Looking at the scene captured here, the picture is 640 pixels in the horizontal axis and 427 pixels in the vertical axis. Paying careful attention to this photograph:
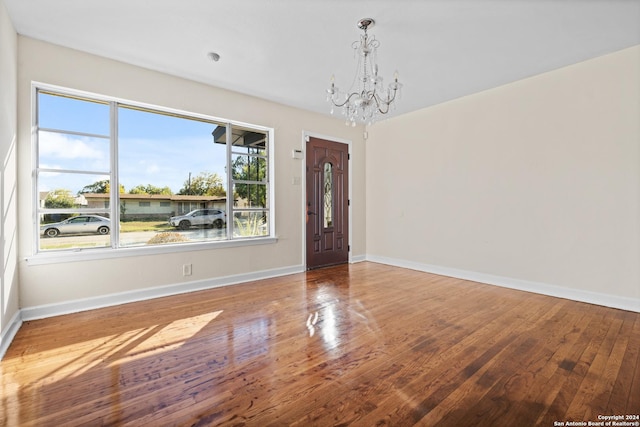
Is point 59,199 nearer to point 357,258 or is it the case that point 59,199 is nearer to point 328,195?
point 328,195

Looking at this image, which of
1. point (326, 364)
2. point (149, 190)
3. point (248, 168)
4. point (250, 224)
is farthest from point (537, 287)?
point (149, 190)

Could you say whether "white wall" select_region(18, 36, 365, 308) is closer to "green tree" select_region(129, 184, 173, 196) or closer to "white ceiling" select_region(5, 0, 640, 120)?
"white ceiling" select_region(5, 0, 640, 120)

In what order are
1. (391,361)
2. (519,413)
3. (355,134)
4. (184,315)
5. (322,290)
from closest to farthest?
(519,413) → (391,361) → (184,315) → (322,290) → (355,134)

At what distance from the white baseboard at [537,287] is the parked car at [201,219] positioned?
3.25 meters

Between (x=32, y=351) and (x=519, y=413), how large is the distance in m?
3.37

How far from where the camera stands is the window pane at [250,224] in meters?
4.43

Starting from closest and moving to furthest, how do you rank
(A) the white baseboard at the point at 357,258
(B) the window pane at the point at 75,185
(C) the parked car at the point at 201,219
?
1. (B) the window pane at the point at 75,185
2. (C) the parked car at the point at 201,219
3. (A) the white baseboard at the point at 357,258

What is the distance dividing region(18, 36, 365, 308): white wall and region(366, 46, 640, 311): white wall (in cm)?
191

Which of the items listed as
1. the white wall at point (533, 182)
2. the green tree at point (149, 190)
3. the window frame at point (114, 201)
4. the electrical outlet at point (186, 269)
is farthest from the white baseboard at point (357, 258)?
the green tree at point (149, 190)

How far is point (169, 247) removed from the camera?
A: 3.73 metres

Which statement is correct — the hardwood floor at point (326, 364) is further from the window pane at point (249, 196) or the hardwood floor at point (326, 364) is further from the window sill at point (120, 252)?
the window pane at point (249, 196)

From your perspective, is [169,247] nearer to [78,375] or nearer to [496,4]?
[78,375]

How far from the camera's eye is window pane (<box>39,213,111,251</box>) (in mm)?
3053

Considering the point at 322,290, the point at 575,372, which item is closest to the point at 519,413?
the point at 575,372
